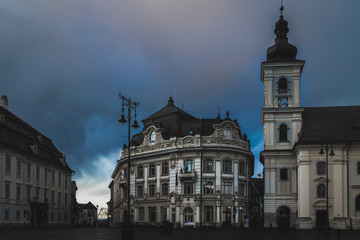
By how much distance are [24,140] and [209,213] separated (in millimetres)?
27609

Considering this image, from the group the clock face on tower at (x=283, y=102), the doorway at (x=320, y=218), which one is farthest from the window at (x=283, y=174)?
the clock face on tower at (x=283, y=102)

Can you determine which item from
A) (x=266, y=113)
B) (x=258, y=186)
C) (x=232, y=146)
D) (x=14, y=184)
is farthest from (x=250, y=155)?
(x=258, y=186)

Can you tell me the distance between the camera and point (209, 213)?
6700 cm

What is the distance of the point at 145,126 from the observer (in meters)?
78.7

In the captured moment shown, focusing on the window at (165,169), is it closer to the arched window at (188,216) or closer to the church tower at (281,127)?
the arched window at (188,216)

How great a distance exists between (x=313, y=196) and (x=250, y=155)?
1606 cm

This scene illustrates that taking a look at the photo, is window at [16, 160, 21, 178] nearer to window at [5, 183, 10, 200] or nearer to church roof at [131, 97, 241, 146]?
window at [5, 183, 10, 200]

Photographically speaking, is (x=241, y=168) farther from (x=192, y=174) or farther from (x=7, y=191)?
(x=7, y=191)

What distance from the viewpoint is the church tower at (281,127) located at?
202 ft

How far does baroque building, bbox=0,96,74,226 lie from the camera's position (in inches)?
2137

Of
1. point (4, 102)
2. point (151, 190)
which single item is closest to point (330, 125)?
point (151, 190)

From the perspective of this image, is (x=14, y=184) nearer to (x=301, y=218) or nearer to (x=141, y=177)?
(x=141, y=177)

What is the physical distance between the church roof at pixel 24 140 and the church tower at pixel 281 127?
3092 centimetres

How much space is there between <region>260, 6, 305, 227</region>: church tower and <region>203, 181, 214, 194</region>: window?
8.72 m
